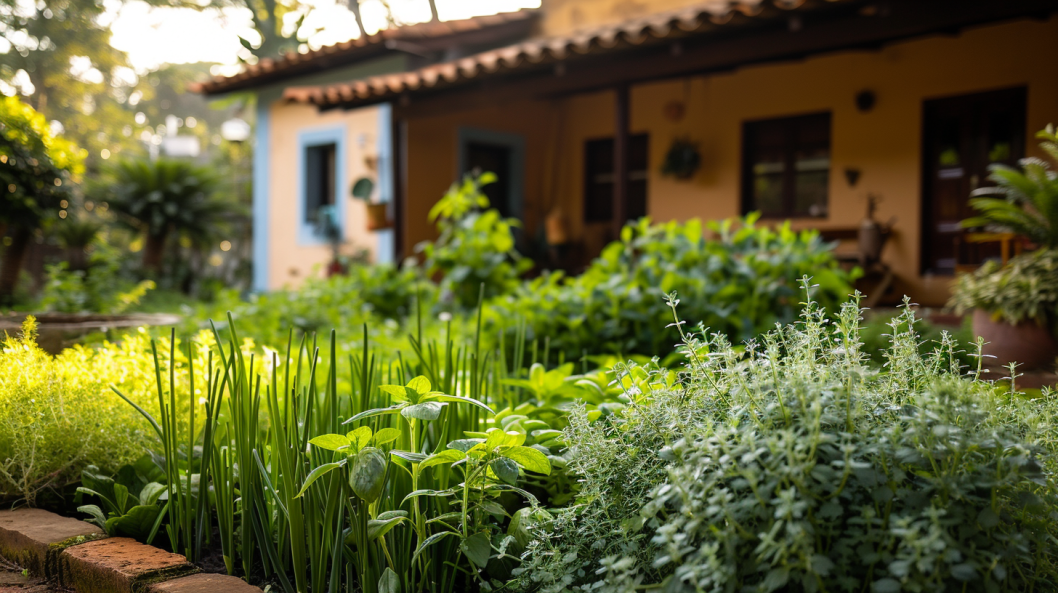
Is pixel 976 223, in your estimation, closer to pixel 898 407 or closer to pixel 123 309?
pixel 898 407

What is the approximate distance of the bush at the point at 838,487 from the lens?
924 millimetres

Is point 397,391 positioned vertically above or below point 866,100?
below

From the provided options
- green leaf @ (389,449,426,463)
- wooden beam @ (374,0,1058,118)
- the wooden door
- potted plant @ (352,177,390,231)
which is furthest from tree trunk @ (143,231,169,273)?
green leaf @ (389,449,426,463)

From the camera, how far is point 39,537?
5.22 feet

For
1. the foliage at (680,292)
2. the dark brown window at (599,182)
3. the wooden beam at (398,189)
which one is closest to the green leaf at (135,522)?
the foliage at (680,292)

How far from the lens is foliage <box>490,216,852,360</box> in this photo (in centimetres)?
315

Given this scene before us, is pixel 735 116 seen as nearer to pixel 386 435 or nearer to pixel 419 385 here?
pixel 419 385

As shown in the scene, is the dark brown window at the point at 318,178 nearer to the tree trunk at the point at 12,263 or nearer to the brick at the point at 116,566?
the tree trunk at the point at 12,263

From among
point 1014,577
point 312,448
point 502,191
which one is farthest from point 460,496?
point 502,191

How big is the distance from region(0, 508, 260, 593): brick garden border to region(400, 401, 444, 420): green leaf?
17.7 inches

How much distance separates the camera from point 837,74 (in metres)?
7.46

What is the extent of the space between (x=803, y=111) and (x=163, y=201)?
9.12 meters

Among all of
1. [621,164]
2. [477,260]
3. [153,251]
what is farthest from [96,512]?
[153,251]

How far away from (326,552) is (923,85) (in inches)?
284
